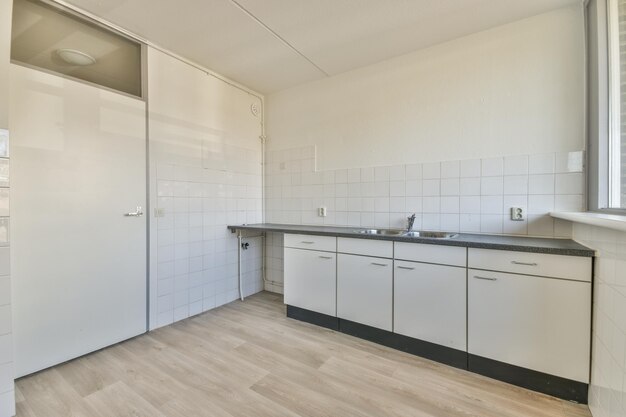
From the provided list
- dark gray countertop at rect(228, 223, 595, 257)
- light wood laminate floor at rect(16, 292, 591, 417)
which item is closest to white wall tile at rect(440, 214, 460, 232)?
dark gray countertop at rect(228, 223, 595, 257)

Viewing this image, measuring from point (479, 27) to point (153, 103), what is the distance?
9.46ft

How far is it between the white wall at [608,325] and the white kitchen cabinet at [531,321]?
0.07 meters

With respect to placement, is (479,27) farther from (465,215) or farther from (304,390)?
(304,390)

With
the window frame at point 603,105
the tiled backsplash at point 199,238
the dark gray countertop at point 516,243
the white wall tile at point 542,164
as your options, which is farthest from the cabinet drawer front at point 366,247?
the tiled backsplash at point 199,238

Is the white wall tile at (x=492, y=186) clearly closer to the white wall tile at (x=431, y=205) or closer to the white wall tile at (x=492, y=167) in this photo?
the white wall tile at (x=492, y=167)

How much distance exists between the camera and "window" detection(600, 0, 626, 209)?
1589 mm

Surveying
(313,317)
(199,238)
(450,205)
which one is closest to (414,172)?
(450,205)

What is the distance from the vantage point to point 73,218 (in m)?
2.05

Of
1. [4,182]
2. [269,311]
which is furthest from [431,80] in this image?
[4,182]

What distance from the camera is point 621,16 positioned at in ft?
5.33

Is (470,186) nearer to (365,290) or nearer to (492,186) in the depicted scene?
(492,186)

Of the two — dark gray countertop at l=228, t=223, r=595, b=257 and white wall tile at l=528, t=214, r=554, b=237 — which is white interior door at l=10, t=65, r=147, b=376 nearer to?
dark gray countertop at l=228, t=223, r=595, b=257

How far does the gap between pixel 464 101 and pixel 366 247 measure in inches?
59.9

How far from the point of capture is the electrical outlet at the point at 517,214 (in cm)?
216
